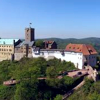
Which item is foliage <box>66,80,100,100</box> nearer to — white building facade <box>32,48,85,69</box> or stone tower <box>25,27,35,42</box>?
white building facade <box>32,48,85,69</box>

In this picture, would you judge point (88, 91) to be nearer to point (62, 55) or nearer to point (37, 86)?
point (37, 86)

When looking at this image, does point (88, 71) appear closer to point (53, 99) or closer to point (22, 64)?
point (53, 99)

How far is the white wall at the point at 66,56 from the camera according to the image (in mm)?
61719

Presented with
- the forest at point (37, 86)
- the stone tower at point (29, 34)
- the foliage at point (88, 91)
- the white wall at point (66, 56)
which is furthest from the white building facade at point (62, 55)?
the foliage at point (88, 91)

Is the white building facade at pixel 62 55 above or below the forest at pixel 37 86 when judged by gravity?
above

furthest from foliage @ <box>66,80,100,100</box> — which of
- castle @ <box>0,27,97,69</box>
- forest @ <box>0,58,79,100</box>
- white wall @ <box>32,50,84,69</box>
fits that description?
castle @ <box>0,27,97,69</box>

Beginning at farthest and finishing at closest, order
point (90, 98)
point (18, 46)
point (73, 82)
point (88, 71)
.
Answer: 1. point (18, 46)
2. point (88, 71)
3. point (73, 82)
4. point (90, 98)

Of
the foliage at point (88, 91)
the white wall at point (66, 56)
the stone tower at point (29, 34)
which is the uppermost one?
the stone tower at point (29, 34)

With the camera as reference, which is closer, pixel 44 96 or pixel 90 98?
pixel 90 98

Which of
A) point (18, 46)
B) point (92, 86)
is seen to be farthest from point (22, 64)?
point (92, 86)

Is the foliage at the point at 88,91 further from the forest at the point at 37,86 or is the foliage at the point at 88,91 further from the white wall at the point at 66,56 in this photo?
the white wall at the point at 66,56

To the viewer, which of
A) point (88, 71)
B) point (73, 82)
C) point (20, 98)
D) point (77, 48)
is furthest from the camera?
point (77, 48)

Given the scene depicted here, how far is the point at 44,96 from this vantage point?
51.5 m

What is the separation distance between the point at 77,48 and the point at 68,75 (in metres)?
12.0
